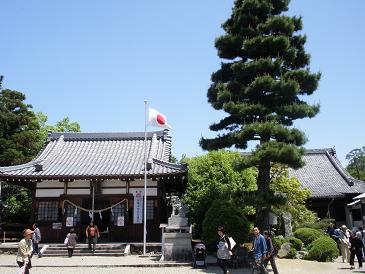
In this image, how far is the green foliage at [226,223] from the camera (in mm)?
17438

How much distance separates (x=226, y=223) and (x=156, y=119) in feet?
25.3

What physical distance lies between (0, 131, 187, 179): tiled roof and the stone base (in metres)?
4.43

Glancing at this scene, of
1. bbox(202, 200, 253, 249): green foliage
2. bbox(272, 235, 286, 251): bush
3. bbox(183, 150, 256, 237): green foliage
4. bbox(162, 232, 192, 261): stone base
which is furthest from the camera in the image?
bbox(183, 150, 256, 237): green foliage

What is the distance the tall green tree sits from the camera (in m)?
16.6

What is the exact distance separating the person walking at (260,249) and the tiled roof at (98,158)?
9883 mm

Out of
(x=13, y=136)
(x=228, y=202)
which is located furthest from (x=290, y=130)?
(x=13, y=136)

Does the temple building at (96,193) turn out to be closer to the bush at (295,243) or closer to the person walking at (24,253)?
the bush at (295,243)

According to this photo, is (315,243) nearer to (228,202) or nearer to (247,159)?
(228,202)

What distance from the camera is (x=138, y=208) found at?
891 inches

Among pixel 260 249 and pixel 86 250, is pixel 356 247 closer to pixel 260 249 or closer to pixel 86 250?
pixel 260 249

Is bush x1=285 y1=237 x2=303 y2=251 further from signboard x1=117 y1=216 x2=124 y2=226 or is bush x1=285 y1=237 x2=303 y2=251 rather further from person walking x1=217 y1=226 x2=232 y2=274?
signboard x1=117 y1=216 x2=124 y2=226

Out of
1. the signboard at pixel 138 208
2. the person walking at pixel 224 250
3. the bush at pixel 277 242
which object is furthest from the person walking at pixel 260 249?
the signboard at pixel 138 208

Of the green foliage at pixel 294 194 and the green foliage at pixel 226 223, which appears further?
the green foliage at pixel 294 194

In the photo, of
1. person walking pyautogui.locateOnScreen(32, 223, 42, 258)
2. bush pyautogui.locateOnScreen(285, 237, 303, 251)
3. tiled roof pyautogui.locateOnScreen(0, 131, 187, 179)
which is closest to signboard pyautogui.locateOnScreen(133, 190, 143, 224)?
tiled roof pyautogui.locateOnScreen(0, 131, 187, 179)
